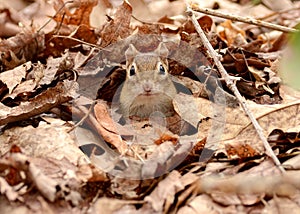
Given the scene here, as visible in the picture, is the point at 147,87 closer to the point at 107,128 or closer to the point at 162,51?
the point at 162,51

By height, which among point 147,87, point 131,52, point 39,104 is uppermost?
point 131,52

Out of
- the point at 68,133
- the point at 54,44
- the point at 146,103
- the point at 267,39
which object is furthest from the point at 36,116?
the point at 267,39

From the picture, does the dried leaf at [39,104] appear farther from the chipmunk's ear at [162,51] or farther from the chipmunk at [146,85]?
the chipmunk's ear at [162,51]

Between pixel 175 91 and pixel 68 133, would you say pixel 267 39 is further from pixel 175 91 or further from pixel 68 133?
pixel 68 133

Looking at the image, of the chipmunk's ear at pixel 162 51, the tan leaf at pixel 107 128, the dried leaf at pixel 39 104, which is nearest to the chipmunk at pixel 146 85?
the chipmunk's ear at pixel 162 51

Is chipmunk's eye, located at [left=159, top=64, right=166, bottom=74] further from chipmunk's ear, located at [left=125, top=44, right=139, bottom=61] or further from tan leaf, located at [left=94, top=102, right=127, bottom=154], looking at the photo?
tan leaf, located at [left=94, top=102, right=127, bottom=154]

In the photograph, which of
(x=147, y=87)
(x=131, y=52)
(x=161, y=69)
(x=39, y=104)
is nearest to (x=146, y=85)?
(x=147, y=87)

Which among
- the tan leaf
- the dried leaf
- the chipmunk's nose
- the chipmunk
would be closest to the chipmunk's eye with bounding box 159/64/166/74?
the chipmunk
